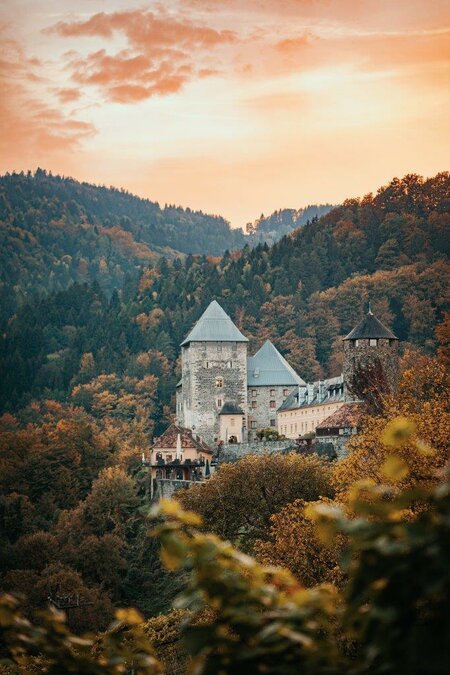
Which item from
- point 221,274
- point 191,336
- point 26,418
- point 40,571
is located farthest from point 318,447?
point 221,274

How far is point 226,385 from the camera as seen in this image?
264 feet

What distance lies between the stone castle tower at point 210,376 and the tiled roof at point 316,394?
11.2 ft

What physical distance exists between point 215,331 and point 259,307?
89.1 feet

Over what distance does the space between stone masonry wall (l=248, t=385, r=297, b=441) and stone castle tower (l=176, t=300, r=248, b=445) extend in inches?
39.0

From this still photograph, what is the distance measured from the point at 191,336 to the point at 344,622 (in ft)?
261

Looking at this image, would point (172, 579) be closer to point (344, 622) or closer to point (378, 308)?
point (344, 622)

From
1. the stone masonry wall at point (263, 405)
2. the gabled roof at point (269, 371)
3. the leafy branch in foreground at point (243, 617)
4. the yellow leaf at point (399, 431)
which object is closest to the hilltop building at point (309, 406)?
the stone masonry wall at point (263, 405)

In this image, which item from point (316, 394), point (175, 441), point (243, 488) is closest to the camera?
point (243, 488)

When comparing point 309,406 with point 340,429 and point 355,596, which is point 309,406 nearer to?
point 340,429

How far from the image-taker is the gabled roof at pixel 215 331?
83.6 metres

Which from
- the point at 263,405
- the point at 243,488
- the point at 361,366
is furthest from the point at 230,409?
the point at 243,488

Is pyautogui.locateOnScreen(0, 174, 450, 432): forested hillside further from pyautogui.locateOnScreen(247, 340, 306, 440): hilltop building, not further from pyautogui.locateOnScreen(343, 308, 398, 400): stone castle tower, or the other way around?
pyautogui.locateOnScreen(343, 308, 398, 400): stone castle tower

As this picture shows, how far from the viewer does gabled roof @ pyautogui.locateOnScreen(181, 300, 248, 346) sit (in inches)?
3290

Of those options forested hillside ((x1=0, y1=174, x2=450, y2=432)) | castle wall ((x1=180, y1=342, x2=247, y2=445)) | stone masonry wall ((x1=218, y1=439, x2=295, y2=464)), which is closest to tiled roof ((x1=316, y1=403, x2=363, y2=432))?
stone masonry wall ((x1=218, y1=439, x2=295, y2=464))
